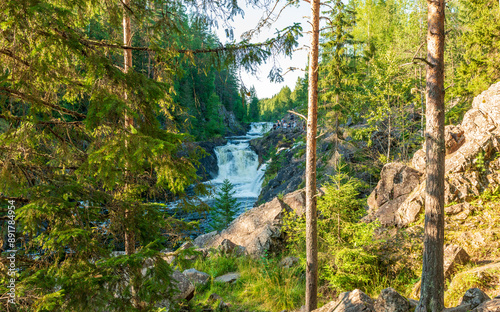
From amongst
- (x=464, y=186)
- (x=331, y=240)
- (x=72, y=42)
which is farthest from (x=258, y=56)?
(x=464, y=186)

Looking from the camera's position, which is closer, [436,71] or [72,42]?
[72,42]

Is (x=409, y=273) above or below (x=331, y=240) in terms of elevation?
below

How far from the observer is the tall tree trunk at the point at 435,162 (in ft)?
14.8

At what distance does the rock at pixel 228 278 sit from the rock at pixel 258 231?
100 cm

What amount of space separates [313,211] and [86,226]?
181 inches

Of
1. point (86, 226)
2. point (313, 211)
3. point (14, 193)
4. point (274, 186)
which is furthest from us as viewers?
point (274, 186)

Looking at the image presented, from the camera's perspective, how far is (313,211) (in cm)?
608

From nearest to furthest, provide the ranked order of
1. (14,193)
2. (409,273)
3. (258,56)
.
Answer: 1. (14,193)
2. (258,56)
3. (409,273)

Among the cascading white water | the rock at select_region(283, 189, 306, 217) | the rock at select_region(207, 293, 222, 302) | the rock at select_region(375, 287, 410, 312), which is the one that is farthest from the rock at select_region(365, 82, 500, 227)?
the cascading white water

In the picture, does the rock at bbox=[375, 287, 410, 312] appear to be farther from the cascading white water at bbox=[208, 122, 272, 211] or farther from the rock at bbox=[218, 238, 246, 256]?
the cascading white water at bbox=[208, 122, 272, 211]

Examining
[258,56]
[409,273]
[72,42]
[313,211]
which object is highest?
[258,56]

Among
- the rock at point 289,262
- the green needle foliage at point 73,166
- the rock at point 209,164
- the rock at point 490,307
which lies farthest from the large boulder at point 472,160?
the rock at point 209,164

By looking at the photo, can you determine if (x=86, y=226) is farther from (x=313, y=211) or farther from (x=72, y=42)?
(x=313, y=211)

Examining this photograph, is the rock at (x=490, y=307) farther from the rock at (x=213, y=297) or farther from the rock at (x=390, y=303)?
the rock at (x=213, y=297)
